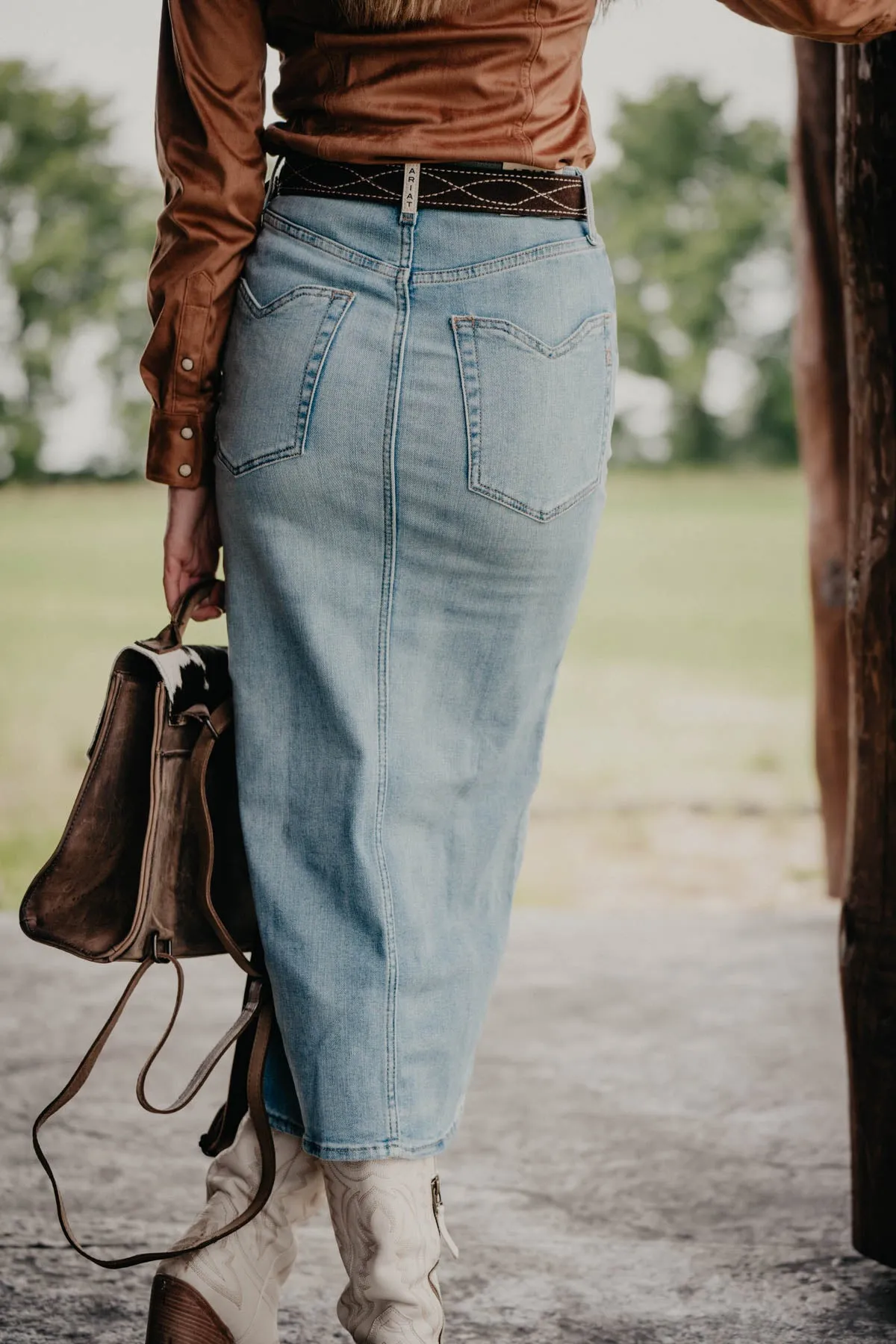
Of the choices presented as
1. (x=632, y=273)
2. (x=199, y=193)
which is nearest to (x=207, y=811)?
(x=199, y=193)

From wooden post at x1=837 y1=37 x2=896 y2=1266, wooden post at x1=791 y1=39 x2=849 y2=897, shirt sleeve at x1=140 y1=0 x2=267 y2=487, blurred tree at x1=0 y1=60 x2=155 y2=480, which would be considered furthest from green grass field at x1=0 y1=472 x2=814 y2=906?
shirt sleeve at x1=140 y1=0 x2=267 y2=487

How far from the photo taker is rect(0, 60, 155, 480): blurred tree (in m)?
10.5

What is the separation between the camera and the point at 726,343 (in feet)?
39.9

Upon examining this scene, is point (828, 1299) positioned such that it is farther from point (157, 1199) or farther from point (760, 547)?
point (760, 547)

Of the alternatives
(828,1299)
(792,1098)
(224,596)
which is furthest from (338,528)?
(792,1098)

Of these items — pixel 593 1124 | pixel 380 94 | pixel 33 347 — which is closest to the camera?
pixel 380 94

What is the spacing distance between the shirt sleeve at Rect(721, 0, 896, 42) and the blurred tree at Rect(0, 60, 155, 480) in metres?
9.34

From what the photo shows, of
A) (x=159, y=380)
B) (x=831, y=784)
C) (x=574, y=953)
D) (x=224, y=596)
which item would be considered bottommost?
(x=574, y=953)

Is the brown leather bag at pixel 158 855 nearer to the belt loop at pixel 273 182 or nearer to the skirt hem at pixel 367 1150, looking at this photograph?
the skirt hem at pixel 367 1150

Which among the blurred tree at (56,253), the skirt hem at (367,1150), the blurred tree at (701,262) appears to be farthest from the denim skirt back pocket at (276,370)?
the blurred tree at (701,262)

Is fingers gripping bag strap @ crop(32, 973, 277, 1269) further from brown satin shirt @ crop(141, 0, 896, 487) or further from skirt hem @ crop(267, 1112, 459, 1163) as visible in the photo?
brown satin shirt @ crop(141, 0, 896, 487)

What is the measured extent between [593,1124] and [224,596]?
1.33 m

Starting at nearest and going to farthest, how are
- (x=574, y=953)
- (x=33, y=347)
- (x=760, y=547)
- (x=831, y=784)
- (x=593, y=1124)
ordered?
(x=593, y=1124) < (x=574, y=953) < (x=831, y=784) < (x=33, y=347) < (x=760, y=547)

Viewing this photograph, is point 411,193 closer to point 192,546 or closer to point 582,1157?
point 192,546
